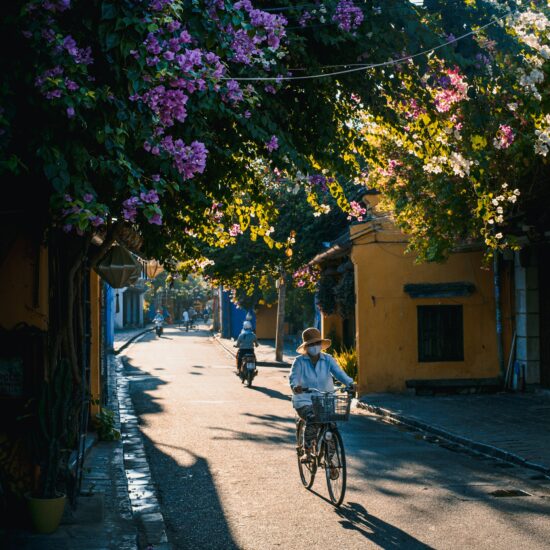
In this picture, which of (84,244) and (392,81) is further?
(392,81)

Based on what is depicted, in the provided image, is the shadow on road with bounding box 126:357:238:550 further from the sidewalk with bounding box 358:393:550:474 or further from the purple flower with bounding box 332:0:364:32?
the purple flower with bounding box 332:0:364:32

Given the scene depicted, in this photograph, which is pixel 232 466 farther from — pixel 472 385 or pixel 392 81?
pixel 472 385

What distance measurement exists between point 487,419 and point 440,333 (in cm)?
484

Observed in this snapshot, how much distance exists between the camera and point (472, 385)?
18.4m

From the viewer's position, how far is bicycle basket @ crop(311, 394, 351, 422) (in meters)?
8.16

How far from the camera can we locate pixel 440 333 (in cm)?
1867

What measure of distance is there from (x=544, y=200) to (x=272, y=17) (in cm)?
951

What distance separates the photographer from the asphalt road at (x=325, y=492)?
6.85 m

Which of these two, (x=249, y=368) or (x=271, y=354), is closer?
(x=249, y=368)

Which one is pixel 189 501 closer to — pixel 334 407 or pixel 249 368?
pixel 334 407

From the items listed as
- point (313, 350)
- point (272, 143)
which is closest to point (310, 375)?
point (313, 350)

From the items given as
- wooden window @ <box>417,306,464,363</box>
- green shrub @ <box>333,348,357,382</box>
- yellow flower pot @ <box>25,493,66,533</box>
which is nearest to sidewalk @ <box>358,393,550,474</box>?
wooden window @ <box>417,306,464,363</box>

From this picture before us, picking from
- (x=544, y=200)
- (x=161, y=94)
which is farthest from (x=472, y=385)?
(x=161, y=94)

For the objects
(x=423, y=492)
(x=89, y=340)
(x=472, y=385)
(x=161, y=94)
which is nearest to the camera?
(x=161, y=94)
